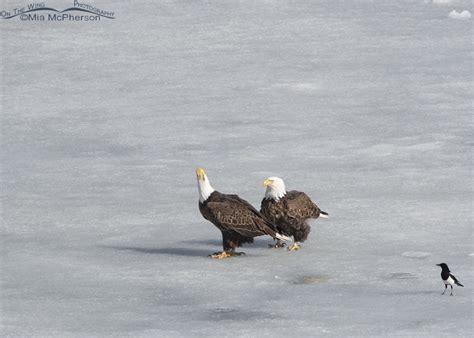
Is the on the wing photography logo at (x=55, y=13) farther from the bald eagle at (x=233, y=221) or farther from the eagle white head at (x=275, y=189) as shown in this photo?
the bald eagle at (x=233, y=221)

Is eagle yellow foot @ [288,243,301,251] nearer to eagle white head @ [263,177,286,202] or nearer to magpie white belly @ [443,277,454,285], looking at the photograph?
eagle white head @ [263,177,286,202]

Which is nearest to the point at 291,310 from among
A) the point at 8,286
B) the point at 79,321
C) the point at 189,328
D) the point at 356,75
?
the point at 189,328

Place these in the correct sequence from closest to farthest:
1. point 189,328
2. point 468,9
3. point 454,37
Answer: point 189,328
point 454,37
point 468,9

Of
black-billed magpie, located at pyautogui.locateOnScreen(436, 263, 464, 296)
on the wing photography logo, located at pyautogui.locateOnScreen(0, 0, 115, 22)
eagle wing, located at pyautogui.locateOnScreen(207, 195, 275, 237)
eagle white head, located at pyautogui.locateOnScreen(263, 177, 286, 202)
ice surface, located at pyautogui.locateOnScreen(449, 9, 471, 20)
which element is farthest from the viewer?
on the wing photography logo, located at pyautogui.locateOnScreen(0, 0, 115, 22)

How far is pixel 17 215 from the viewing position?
597 inches

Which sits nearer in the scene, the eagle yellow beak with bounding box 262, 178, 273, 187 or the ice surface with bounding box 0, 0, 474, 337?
the ice surface with bounding box 0, 0, 474, 337

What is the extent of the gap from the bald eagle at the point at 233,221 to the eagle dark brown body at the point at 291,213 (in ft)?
0.66

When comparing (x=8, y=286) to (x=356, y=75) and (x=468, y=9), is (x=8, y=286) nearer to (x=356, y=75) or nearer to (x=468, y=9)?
(x=356, y=75)

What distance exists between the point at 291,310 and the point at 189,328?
38.5 inches

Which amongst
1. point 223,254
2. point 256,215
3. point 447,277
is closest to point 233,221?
point 256,215

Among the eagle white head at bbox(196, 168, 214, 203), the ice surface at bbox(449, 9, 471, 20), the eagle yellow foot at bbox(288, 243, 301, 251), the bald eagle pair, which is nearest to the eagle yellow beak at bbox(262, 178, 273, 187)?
the bald eagle pair

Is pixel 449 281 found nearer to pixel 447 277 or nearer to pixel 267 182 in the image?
pixel 447 277

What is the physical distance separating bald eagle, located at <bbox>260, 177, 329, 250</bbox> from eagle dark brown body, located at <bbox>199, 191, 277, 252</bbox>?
0.27 m

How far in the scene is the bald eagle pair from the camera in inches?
526
